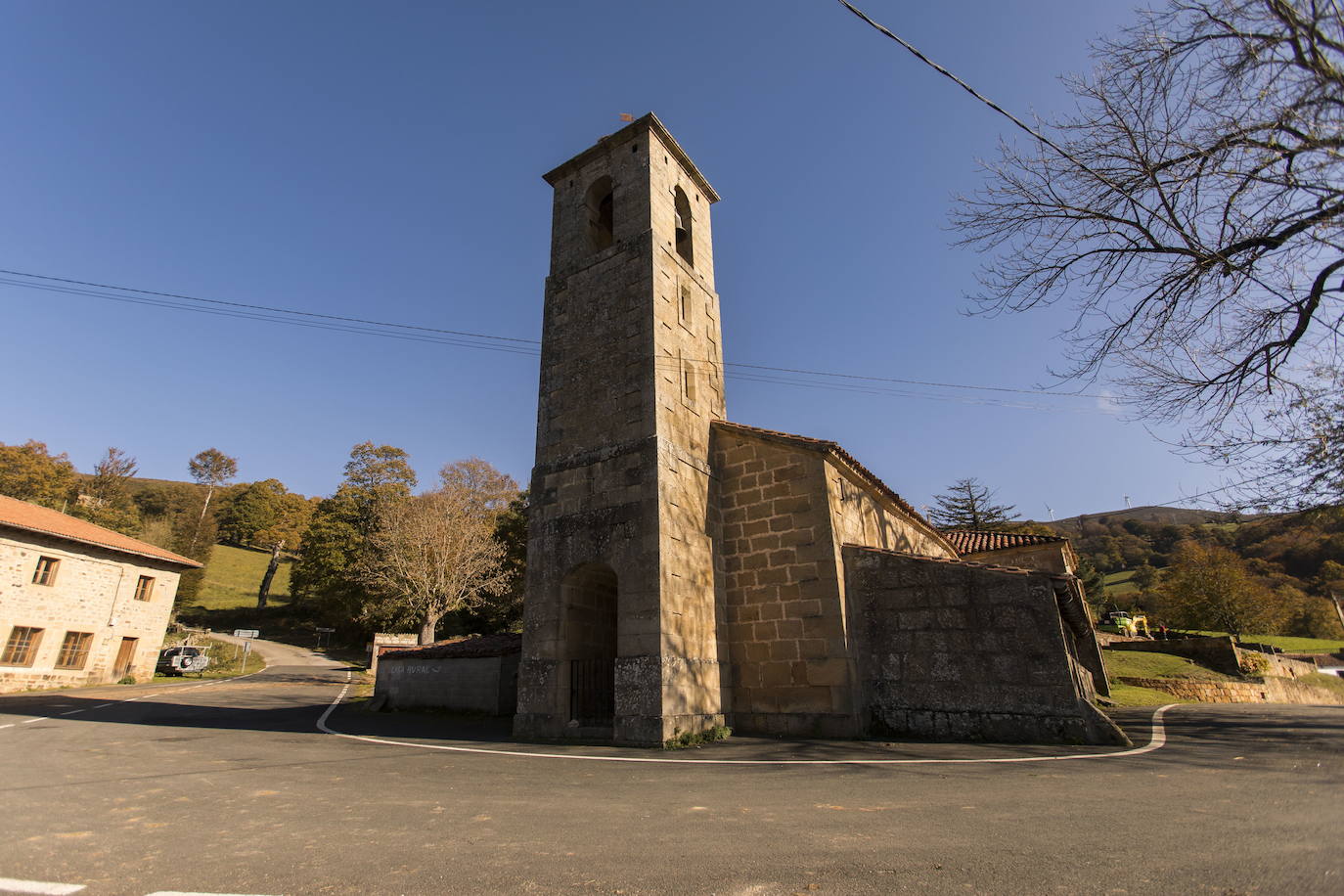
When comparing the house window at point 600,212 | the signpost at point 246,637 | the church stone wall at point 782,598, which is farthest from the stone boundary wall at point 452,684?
the signpost at point 246,637

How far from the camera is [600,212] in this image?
15.2 m

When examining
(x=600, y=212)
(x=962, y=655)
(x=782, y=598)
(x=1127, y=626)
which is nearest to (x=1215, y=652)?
(x=1127, y=626)

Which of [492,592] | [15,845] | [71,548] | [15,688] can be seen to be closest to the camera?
[15,845]

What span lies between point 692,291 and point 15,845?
12839mm

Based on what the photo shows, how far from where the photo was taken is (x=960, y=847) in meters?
3.60

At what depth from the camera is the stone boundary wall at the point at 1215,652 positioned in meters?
24.3

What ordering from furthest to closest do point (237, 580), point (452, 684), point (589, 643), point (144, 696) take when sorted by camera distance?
point (237, 580)
point (144, 696)
point (452, 684)
point (589, 643)

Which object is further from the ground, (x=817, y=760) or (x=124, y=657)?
(x=124, y=657)

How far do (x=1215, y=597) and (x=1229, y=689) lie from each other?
894 inches

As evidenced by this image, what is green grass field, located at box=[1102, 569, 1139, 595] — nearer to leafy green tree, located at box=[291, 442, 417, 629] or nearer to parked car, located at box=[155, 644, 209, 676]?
leafy green tree, located at box=[291, 442, 417, 629]

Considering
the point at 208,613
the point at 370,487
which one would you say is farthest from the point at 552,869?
the point at 208,613

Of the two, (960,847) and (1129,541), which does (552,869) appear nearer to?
(960,847)

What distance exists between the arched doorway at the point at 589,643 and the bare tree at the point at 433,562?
18.3 meters

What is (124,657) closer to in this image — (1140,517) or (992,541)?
(992,541)
